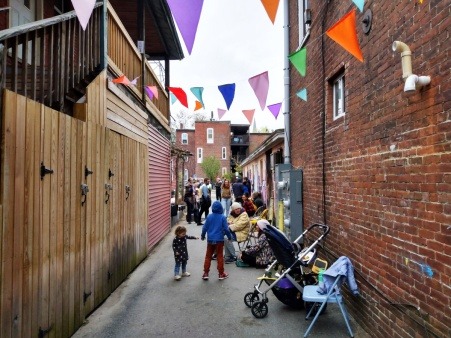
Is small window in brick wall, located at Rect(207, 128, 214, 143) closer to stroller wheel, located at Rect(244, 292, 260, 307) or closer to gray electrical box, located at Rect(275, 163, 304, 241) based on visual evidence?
gray electrical box, located at Rect(275, 163, 304, 241)

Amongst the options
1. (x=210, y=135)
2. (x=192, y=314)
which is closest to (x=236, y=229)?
(x=192, y=314)

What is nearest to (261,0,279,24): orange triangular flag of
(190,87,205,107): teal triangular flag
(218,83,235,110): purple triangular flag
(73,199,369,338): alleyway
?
(218,83,235,110): purple triangular flag

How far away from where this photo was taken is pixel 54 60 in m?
4.48

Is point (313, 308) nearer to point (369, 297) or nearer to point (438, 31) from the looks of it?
point (369, 297)

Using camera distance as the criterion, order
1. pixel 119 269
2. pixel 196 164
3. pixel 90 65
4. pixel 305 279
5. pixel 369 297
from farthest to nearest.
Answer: pixel 196 164 < pixel 119 269 < pixel 90 65 < pixel 305 279 < pixel 369 297

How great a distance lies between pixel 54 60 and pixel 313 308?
4.50 meters

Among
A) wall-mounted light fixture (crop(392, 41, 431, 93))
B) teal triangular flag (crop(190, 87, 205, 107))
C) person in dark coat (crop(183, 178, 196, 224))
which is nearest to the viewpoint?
wall-mounted light fixture (crop(392, 41, 431, 93))

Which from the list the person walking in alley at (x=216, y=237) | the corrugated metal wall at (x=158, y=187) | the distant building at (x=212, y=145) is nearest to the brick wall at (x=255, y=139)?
the distant building at (x=212, y=145)

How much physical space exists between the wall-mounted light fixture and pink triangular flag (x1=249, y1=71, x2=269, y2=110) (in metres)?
3.57

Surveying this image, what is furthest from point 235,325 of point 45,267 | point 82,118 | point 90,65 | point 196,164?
point 196,164

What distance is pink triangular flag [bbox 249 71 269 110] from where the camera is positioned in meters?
6.60

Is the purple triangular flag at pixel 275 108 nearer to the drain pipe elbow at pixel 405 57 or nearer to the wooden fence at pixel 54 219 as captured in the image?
the wooden fence at pixel 54 219

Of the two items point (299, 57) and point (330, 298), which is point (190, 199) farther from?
point (330, 298)

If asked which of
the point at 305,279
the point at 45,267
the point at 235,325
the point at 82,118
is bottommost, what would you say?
the point at 235,325
